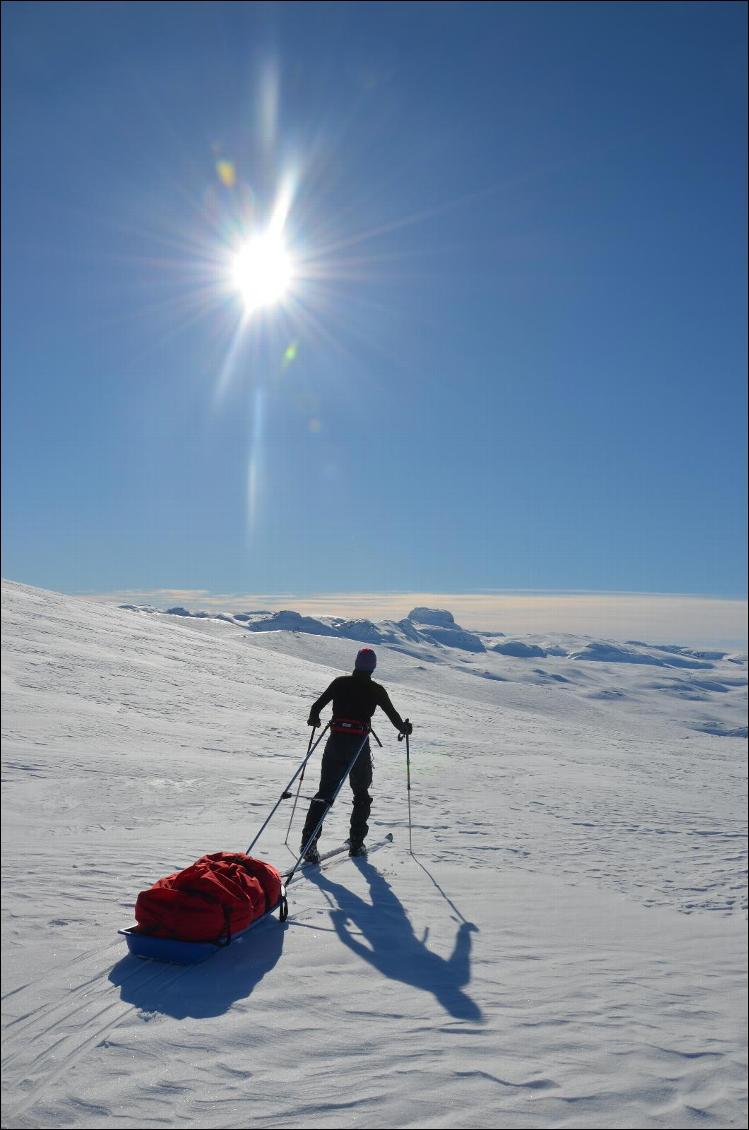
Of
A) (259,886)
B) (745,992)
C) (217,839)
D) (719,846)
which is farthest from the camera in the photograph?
(719,846)

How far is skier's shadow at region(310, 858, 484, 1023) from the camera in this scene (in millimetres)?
5191

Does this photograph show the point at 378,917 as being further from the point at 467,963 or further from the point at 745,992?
the point at 745,992

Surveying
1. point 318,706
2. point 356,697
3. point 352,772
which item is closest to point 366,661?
point 356,697

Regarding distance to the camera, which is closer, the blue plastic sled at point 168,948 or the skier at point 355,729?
the blue plastic sled at point 168,948

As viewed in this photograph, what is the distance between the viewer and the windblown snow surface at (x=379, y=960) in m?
3.94

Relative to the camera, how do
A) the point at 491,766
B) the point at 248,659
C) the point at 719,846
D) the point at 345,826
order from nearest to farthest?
the point at 345,826 → the point at 719,846 → the point at 491,766 → the point at 248,659

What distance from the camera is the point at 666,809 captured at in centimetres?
1445

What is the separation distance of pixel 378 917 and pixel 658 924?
348cm

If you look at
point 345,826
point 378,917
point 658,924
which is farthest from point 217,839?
point 658,924

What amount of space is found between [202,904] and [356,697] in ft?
12.0

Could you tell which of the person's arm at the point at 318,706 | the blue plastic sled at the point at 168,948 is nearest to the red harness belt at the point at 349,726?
the person's arm at the point at 318,706

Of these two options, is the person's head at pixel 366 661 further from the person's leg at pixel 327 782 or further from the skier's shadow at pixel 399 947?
the skier's shadow at pixel 399 947

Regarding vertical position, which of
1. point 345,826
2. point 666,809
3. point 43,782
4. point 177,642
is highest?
point 177,642

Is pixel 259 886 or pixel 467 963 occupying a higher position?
pixel 259 886
